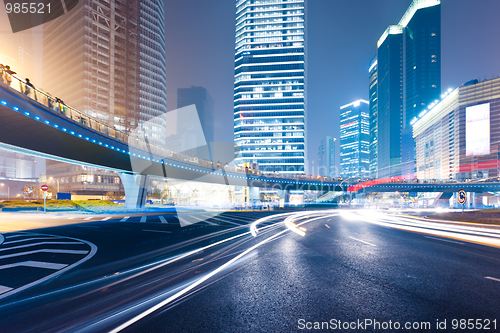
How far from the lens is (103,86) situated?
9069cm

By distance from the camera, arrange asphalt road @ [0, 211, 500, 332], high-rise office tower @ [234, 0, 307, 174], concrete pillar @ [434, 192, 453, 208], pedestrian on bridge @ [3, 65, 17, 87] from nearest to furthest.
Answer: asphalt road @ [0, 211, 500, 332]
pedestrian on bridge @ [3, 65, 17, 87]
concrete pillar @ [434, 192, 453, 208]
high-rise office tower @ [234, 0, 307, 174]

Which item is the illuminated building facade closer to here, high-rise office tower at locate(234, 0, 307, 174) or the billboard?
the billboard

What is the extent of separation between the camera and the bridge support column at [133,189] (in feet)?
134

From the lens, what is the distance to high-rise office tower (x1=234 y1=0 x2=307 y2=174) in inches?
4855

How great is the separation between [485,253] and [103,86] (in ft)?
365

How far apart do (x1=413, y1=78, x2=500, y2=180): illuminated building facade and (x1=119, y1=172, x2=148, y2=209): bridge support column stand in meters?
131

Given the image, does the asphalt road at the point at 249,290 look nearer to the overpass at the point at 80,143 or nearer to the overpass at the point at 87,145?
the overpass at the point at 80,143

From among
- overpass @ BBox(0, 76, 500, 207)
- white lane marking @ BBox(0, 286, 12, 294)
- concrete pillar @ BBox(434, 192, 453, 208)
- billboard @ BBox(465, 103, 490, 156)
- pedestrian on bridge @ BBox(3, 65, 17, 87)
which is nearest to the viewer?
white lane marking @ BBox(0, 286, 12, 294)

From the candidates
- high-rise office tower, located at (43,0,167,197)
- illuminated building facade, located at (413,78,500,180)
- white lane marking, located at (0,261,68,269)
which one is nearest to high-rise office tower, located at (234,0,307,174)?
high-rise office tower, located at (43,0,167,197)

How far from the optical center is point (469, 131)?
5226 inches

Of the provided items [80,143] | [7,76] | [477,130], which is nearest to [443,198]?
[477,130]

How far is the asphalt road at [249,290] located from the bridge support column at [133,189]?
33194 millimetres

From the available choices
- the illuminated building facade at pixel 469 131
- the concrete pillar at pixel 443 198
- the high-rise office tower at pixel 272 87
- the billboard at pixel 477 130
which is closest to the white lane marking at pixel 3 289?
the high-rise office tower at pixel 272 87

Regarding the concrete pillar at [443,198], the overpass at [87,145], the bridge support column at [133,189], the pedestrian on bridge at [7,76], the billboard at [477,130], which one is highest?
the billboard at [477,130]
